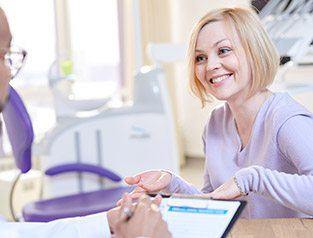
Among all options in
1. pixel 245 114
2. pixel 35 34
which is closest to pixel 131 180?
pixel 245 114

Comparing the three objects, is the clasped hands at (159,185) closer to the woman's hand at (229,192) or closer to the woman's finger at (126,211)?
the woman's hand at (229,192)

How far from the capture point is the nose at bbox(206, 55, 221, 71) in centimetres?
164

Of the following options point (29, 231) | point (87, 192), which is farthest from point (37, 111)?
point (29, 231)

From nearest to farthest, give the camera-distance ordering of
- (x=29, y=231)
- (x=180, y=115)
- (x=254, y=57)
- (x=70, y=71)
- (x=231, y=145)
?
(x=29, y=231) → (x=254, y=57) → (x=231, y=145) → (x=70, y=71) → (x=180, y=115)

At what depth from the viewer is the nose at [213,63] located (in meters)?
1.64

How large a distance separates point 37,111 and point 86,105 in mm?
1623

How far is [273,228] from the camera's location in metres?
1.37

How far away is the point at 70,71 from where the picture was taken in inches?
131

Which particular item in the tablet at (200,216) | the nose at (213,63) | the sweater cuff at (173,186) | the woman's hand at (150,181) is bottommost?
the sweater cuff at (173,186)

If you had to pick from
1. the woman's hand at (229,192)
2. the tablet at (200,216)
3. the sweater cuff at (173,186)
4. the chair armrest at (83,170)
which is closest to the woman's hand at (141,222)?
the tablet at (200,216)

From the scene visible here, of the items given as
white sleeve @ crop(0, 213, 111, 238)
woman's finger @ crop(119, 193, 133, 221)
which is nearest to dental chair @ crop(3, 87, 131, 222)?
white sleeve @ crop(0, 213, 111, 238)

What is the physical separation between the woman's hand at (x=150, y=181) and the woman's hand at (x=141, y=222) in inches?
12.6

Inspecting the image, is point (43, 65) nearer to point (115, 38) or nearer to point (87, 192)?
point (115, 38)

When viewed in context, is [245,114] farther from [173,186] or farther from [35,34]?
[35,34]
